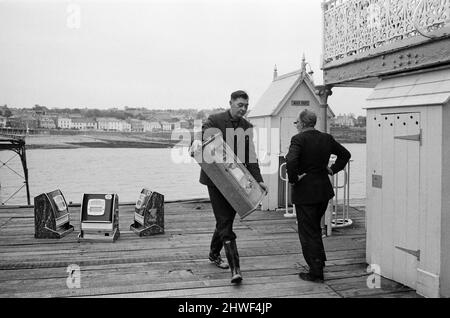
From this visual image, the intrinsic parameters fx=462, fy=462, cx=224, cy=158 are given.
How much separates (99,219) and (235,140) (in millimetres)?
2768

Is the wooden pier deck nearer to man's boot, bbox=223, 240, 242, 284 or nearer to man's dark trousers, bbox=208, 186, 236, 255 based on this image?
man's boot, bbox=223, 240, 242, 284

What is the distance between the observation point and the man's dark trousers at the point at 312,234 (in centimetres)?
468

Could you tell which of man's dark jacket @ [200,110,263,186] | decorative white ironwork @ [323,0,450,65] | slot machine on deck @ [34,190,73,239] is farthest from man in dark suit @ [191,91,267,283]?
slot machine on deck @ [34,190,73,239]

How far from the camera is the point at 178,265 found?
17.6 ft

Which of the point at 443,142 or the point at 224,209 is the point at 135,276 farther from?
the point at 443,142

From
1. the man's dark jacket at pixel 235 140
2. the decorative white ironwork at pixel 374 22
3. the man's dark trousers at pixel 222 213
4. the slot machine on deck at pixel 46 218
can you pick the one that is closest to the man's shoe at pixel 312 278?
the man's dark trousers at pixel 222 213

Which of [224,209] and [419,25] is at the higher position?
[419,25]

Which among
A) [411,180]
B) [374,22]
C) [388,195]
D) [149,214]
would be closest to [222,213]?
[388,195]

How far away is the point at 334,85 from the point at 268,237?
2.45 m

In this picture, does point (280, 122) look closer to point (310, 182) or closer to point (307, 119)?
point (307, 119)

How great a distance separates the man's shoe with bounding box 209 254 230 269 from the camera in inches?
204

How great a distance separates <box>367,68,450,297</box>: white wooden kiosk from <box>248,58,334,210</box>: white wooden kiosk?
3.88 metres

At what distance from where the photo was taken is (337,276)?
16.3ft
